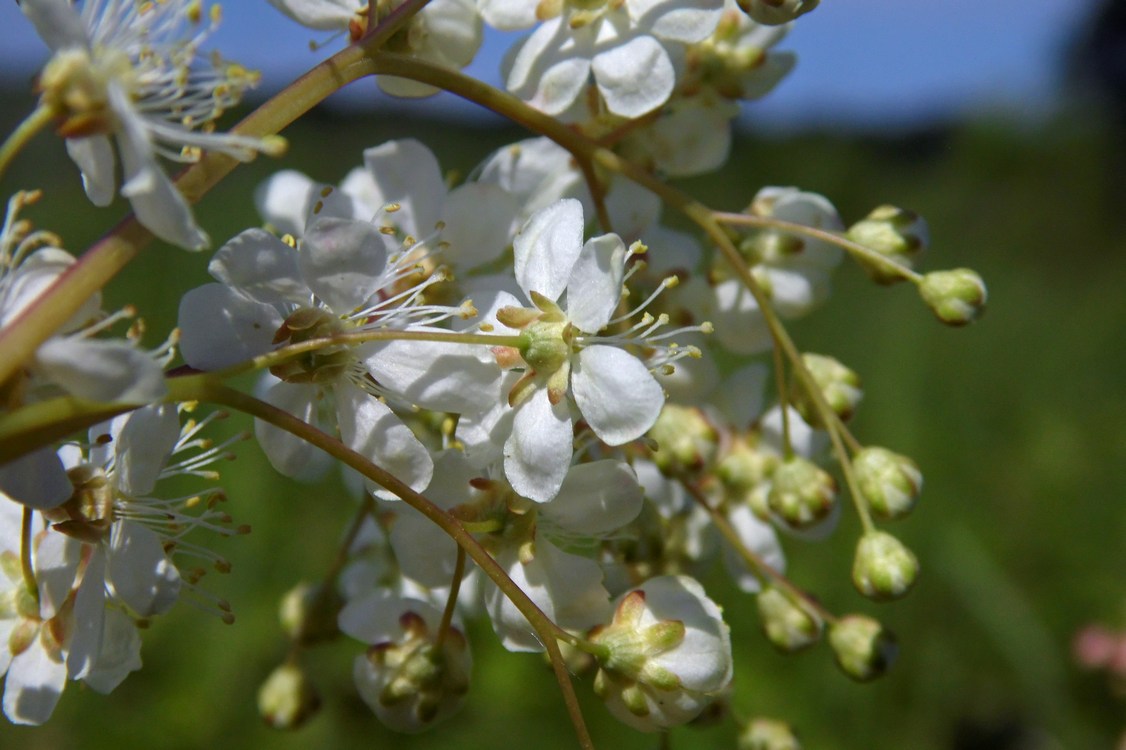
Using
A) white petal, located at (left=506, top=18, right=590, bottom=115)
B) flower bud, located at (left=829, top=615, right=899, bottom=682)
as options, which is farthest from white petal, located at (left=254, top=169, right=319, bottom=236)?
flower bud, located at (left=829, top=615, right=899, bottom=682)

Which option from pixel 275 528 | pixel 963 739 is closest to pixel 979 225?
pixel 963 739

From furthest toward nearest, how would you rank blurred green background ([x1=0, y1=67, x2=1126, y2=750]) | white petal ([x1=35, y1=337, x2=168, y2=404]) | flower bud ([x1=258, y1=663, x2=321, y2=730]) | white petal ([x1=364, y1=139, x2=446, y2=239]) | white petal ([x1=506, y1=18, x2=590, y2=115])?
blurred green background ([x1=0, y1=67, x2=1126, y2=750]), flower bud ([x1=258, y1=663, x2=321, y2=730]), white petal ([x1=364, y1=139, x2=446, y2=239]), white petal ([x1=506, y1=18, x2=590, y2=115]), white petal ([x1=35, y1=337, x2=168, y2=404])

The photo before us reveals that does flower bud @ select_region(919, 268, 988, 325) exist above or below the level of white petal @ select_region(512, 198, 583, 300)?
below

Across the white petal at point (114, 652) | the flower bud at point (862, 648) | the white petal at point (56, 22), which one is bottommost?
the flower bud at point (862, 648)

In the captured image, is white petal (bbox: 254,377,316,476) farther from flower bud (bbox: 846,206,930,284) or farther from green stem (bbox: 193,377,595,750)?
flower bud (bbox: 846,206,930,284)

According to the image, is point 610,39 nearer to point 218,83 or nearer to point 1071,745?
point 218,83

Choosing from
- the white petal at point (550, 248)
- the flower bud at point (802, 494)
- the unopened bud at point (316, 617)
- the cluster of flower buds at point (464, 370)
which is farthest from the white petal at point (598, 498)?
the unopened bud at point (316, 617)

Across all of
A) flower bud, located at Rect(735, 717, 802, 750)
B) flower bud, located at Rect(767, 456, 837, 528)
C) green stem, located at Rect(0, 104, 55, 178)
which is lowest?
flower bud, located at Rect(735, 717, 802, 750)

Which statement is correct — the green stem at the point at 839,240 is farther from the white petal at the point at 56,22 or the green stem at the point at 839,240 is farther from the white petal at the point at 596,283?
the white petal at the point at 56,22
